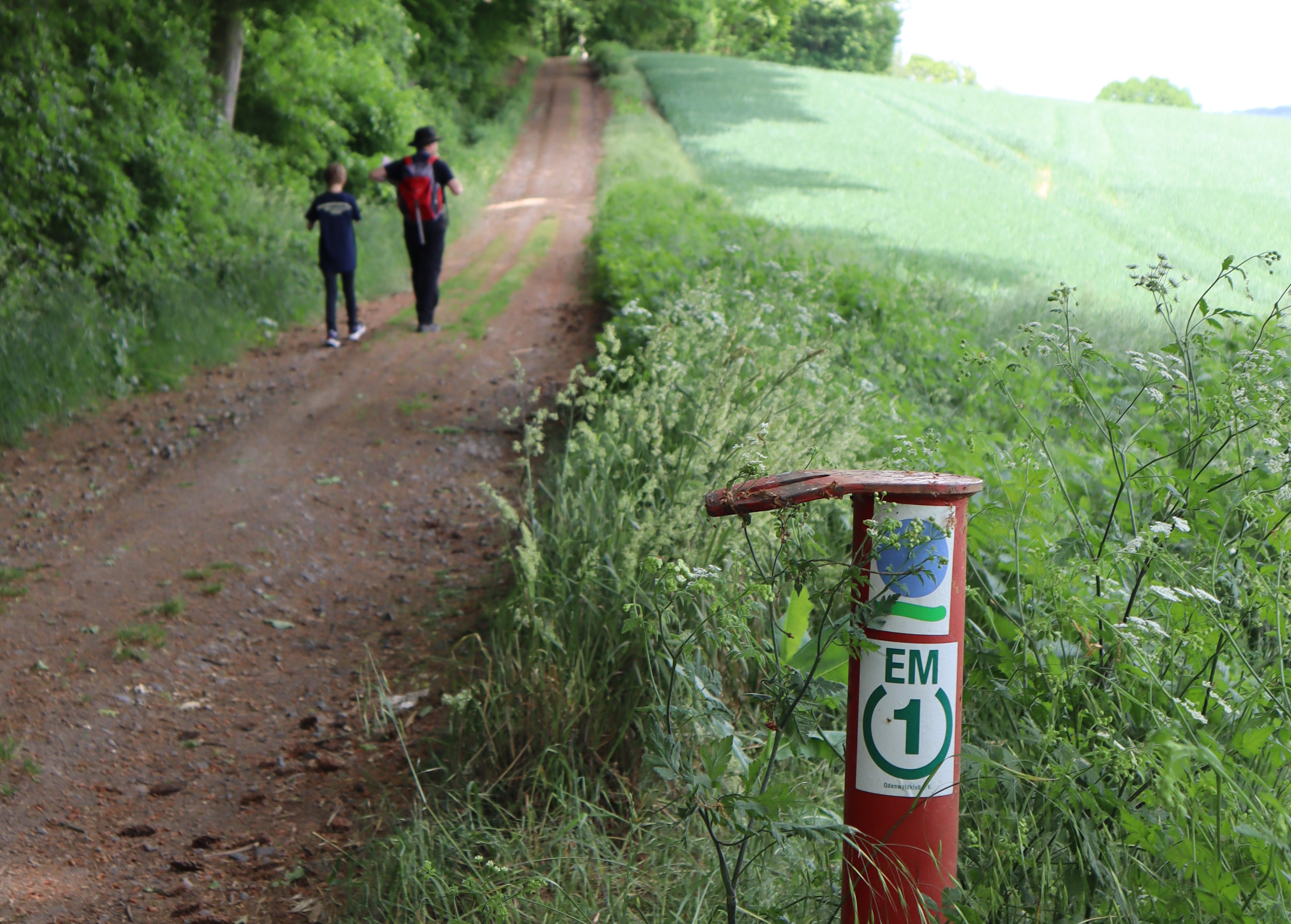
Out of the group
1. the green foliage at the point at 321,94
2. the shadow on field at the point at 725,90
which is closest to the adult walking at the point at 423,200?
the green foliage at the point at 321,94

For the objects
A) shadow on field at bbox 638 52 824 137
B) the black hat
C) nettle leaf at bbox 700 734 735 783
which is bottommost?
nettle leaf at bbox 700 734 735 783

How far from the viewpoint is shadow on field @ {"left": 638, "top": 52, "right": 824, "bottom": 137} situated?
3381cm

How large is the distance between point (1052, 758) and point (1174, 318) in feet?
23.2

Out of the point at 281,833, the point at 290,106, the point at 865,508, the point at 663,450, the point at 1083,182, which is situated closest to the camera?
the point at 865,508

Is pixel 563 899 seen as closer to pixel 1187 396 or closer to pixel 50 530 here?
pixel 1187 396

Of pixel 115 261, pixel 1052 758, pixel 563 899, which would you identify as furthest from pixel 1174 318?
pixel 115 261

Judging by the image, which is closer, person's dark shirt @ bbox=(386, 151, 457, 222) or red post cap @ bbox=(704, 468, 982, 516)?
red post cap @ bbox=(704, 468, 982, 516)

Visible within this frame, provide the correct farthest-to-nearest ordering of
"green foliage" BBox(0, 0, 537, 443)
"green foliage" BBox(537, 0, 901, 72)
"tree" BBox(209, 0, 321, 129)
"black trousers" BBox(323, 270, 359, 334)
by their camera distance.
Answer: "green foliage" BBox(537, 0, 901, 72) < "tree" BBox(209, 0, 321, 129) < "black trousers" BBox(323, 270, 359, 334) < "green foliage" BBox(0, 0, 537, 443)

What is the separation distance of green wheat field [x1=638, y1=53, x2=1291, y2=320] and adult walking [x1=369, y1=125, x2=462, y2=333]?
4.86m

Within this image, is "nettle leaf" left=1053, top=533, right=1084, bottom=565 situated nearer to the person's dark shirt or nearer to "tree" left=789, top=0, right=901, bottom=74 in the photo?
the person's dark shirt

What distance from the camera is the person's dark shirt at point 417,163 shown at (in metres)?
10.9

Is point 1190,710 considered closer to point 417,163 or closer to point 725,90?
point 417,163

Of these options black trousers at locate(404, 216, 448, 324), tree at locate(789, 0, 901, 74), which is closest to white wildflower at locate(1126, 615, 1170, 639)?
black trousers at locate(404, 216, 448, 324)

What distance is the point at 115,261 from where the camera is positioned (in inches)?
398
